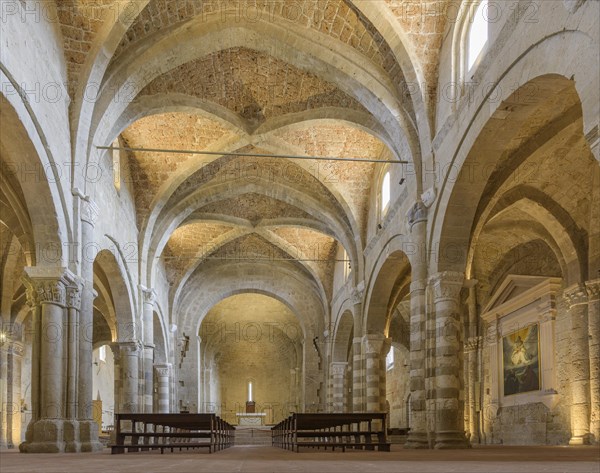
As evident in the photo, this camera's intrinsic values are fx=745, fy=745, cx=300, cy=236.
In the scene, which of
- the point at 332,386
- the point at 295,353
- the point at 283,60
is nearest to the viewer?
the point at 283,60

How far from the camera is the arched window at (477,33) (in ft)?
41.0

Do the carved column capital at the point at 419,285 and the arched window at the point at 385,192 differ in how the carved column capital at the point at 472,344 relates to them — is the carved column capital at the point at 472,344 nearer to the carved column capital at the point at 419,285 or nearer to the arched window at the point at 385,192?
the arched window at the point at 385,192

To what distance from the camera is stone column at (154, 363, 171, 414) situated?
27484 mm

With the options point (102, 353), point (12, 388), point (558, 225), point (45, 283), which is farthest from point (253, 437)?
point (45, 283)

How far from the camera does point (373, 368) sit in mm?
21062

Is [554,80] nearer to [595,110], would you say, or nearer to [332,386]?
[595,110]

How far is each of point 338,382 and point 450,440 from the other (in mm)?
15430

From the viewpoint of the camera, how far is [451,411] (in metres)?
13.2

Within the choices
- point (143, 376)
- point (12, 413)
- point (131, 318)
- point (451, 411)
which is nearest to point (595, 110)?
point (451, 411)

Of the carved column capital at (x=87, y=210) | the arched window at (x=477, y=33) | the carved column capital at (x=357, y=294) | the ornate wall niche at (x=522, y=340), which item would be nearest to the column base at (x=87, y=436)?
the carved column capital at (x=87, y=210)

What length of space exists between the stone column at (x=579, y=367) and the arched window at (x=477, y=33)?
18.5ft

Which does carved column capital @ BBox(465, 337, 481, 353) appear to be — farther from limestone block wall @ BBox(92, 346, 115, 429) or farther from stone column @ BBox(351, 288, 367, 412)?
limestone block wall @ BBox(92, 346, 115, 429)

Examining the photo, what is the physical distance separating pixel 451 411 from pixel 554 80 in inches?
245

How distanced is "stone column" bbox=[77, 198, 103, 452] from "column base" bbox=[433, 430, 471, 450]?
6.08 metres
